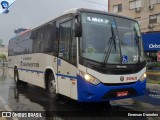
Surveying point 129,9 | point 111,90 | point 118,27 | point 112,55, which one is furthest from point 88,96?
point 129,9

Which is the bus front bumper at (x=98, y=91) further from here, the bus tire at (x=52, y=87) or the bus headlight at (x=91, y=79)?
the bus tire at (x=52, y=87)

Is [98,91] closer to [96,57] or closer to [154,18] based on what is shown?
[96,57]

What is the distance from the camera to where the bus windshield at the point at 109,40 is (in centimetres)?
820

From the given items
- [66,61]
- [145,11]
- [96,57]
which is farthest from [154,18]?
[96,57]

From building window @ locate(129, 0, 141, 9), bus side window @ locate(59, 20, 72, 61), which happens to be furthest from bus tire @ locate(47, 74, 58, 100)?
building window @ locate(129, 0, 141, 9)

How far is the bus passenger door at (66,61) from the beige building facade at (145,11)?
3243cm

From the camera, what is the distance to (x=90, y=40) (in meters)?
8.30

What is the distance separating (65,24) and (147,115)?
3.80 meters

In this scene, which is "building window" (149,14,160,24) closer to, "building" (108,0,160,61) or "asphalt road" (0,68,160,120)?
"building" (108,0,160,61)

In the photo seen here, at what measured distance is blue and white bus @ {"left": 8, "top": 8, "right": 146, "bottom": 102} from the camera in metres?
8.02

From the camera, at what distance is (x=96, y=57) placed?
8125 millimetres

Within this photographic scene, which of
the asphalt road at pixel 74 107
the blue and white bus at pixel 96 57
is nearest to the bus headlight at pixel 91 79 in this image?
the blue and white bus at pixel 96 57

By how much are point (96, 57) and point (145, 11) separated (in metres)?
36.1

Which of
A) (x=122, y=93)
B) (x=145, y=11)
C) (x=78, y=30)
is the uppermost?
(x=145, y=11)
